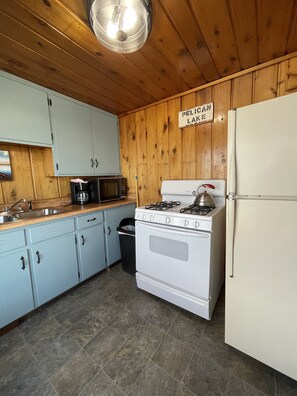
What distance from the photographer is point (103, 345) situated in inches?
51.0

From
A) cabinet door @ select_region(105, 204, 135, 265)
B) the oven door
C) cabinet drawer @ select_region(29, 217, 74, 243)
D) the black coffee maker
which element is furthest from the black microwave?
the oven door

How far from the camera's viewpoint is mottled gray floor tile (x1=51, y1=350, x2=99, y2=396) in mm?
1033

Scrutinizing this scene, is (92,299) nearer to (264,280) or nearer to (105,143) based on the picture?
(264,280)

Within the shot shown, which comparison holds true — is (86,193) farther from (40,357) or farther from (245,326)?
(245,326)

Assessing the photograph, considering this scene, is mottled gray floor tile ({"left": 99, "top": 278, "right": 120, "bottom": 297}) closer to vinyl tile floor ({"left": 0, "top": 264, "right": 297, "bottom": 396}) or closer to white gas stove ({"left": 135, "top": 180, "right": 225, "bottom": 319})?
vinyl tile floor ({"left": 0, "top": 264, "right": 297, "bottom": 396})

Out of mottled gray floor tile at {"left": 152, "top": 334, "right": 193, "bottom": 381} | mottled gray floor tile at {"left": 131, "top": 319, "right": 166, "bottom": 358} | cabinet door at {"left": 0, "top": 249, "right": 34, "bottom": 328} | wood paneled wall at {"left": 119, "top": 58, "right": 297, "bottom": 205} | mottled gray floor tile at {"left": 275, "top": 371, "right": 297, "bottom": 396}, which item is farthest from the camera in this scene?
wood paneled wall at {"left": 119, "top": 58, "right": 297, "bottom": 205}

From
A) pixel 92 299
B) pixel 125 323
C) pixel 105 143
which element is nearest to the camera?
pixel 125 323

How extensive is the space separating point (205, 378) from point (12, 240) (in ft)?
5.43

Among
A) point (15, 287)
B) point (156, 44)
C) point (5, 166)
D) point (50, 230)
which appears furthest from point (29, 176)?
point (156, 44)

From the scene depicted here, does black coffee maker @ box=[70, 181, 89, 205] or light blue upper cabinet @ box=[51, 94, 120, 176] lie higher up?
light blue upper cabinet @ box=[51, 94, 120, 176]

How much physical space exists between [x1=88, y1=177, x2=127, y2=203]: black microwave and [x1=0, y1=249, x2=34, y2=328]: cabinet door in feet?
3.26

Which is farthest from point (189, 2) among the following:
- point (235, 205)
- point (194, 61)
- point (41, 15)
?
point (235, 205)

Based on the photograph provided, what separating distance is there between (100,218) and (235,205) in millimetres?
1541

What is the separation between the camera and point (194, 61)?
1493mm
